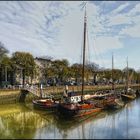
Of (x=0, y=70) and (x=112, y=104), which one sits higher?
(x=0, y=70)

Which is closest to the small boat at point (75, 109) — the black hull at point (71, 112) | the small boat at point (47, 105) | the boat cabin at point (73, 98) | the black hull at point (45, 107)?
the black hull at point (71, 112)

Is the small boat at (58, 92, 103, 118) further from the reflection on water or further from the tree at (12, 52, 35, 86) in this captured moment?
the tree at (12, 52, 35, 86)

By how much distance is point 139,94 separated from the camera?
343ft

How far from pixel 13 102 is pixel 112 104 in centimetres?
2115

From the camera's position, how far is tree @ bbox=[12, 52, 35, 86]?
9012 centimetres

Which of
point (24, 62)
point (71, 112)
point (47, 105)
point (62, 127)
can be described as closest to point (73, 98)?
point (47, 105)

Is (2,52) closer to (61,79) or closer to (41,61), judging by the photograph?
(61,79)

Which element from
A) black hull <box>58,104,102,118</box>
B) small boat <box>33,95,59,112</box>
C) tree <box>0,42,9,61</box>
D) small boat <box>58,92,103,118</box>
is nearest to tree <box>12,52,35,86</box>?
tree <box>0,42,9,61</box>

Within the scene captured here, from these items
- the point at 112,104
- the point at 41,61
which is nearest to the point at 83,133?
the point at 112,104

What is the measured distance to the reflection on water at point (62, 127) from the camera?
33.5 m

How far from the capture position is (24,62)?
90.4 metres

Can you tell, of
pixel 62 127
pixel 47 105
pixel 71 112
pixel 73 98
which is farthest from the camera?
pixel 73 98

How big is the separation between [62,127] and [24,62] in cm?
5456

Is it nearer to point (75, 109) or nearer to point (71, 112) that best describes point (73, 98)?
point (75, 109)
